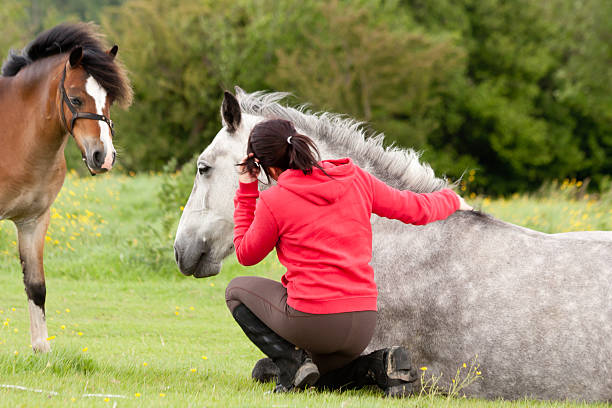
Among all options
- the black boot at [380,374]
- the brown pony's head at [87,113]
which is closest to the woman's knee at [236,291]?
the black boot at [380,374]

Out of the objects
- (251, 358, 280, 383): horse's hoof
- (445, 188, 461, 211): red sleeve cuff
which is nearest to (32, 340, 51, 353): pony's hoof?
(251, 358, 280, 383): horse's hoof

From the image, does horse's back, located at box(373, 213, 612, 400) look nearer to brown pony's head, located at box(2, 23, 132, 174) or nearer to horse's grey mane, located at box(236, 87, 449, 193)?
horse's grey mane, located at box(236, 87, 449, 193)

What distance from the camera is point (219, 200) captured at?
4.75m

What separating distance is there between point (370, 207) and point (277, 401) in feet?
4.00

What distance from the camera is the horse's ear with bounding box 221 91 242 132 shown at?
4.60 m

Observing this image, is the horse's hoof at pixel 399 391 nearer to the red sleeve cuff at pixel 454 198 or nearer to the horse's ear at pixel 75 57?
the red sleeve cuff at pixel 454 198

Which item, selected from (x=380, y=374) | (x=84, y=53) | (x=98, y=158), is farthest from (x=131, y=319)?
(x=380, y=374)

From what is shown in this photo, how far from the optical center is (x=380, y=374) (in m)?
4.20

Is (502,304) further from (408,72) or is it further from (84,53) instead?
(408,72)

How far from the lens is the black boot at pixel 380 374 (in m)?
4.13

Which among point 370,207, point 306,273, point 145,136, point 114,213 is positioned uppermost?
point 370,207

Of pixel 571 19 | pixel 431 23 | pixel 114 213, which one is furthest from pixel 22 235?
pixel 571 19

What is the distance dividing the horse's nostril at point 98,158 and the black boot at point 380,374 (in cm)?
235

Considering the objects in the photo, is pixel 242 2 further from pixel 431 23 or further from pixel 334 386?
pixel 334 386
